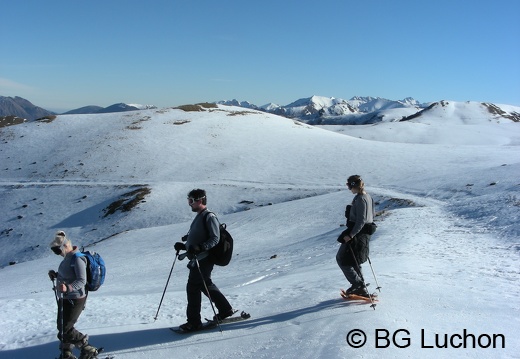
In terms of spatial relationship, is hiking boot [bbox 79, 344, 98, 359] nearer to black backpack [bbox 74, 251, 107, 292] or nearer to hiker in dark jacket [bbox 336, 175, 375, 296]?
black backpack [bbox 74, 251, 107, 292]

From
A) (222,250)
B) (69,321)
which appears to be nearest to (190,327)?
(222,250)

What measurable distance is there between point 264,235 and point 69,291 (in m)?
19.0

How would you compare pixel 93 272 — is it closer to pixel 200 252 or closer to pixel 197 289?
pixel 200 252

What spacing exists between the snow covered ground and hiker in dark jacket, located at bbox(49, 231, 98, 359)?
92 centimetres

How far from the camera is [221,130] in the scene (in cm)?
6612

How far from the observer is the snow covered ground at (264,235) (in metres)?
7.84

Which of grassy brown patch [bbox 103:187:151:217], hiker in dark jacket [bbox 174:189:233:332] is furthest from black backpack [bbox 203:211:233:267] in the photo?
grassy brown patch [bbox 103:187:151:217]

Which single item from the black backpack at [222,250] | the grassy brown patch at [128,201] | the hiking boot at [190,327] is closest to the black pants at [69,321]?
the hiking boot at [190,327]

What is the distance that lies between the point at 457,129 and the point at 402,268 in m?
107

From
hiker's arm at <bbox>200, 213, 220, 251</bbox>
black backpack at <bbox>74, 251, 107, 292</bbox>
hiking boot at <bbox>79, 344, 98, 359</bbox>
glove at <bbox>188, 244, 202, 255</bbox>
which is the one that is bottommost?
hiking boot at <bbox>79, 344, 98, 359</bbox>

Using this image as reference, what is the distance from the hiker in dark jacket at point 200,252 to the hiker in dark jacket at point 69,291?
1.83m

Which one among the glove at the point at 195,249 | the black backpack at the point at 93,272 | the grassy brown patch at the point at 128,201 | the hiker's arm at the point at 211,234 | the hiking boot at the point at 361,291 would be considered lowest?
the grassy brown patch at the point at 128,201

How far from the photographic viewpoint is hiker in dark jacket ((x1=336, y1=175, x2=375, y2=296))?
28.5 feet

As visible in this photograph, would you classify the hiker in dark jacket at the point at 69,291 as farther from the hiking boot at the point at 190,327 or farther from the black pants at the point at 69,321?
the hiking boot at the point at 190,327
